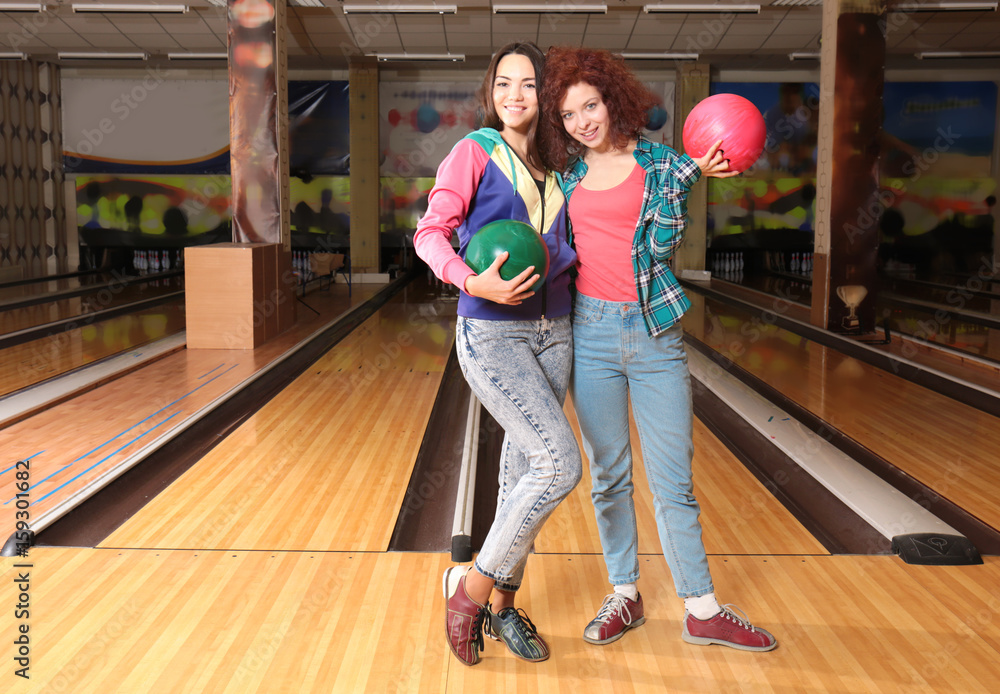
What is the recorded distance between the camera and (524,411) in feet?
4.96

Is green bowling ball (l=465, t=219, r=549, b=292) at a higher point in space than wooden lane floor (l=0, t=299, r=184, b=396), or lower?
higher

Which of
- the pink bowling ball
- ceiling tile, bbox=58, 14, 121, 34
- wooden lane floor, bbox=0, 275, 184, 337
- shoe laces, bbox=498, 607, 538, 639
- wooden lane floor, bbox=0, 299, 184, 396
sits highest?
ceiling tile, bbox=58, 14, 121, 34

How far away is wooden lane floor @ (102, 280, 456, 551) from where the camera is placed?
235cm

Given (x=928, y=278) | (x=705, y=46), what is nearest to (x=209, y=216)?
(x=705, y=46)

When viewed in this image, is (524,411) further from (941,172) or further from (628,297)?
(941,172)

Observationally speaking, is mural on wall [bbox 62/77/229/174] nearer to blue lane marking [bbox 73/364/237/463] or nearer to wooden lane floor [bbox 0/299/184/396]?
wooden lane floor [bbox 0/299/184/396]

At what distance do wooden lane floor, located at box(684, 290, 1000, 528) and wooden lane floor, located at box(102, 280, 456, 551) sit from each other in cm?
177

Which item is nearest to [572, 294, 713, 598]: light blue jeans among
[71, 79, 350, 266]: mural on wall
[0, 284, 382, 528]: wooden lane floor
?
[0, 284, 382, 528]: wooden lane floor

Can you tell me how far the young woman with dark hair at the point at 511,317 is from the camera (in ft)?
4.96

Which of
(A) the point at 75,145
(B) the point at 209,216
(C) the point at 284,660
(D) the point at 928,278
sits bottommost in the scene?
(C) the point at 284,660

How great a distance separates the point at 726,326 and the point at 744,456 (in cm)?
368

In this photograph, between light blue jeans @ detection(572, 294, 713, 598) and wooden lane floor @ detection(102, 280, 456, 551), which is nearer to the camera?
light blue jeans @ detection(572, 294, 713, 598)

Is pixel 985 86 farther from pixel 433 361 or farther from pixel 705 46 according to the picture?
pixel 433 361

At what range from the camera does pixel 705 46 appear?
29.0ft
